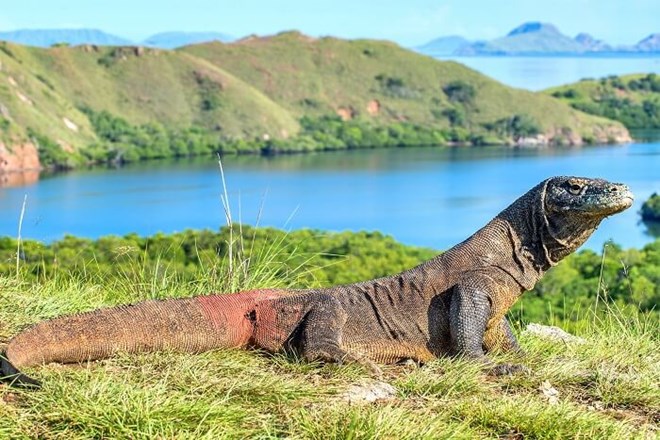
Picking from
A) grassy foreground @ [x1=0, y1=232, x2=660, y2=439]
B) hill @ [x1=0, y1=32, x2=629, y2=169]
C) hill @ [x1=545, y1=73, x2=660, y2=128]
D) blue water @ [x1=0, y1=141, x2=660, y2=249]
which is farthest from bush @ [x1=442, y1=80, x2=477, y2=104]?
grassy foreground @ [x1=0, y1=232, x2=660, y2=439]

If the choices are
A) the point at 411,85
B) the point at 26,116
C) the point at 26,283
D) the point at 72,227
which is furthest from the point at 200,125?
the point at 26,283

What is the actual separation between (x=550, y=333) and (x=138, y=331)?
2.88 m

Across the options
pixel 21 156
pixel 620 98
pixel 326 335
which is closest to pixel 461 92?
pixel 620 98

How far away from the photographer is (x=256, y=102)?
486ft

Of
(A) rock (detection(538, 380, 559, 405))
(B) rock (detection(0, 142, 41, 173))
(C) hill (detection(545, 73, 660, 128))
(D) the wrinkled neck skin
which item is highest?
(D) the wrinkled neck skin

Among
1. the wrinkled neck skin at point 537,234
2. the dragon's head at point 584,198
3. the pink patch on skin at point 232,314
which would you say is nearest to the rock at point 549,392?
the wrinkled neck skin at point 537,234

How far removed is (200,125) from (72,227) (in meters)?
78.8

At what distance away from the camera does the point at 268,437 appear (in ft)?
11.7

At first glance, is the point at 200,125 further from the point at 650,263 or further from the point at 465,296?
the point at 465,296

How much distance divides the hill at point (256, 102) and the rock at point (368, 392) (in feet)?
370

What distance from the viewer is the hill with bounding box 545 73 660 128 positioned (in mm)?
173500

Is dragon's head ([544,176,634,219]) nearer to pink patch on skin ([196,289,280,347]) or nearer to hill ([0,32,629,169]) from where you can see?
pink patch on skin ([196,289,280,347])

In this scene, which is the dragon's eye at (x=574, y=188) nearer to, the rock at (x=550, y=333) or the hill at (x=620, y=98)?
the rock at (x=550, y=333)

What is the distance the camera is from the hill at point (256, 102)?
128 metres
